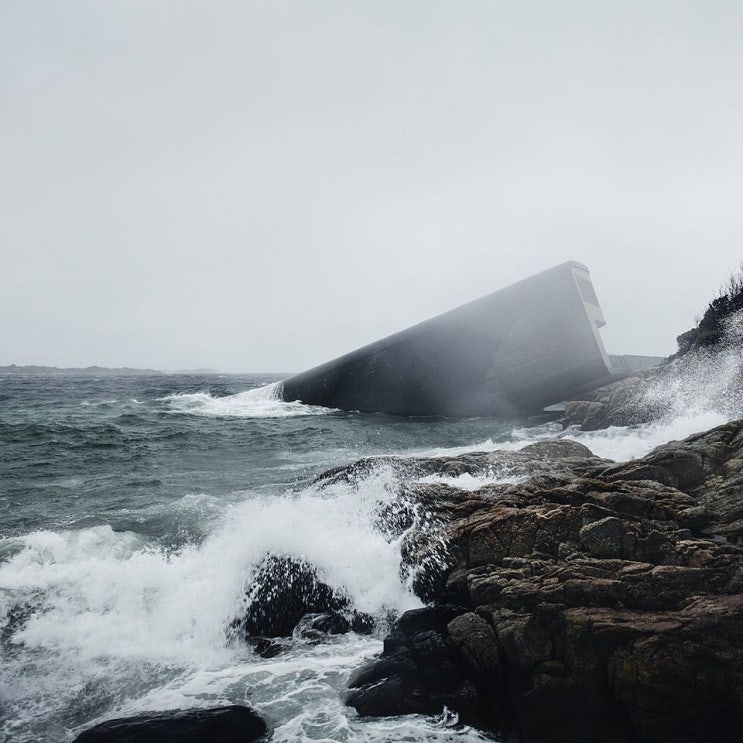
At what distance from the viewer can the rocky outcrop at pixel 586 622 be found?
398 cm

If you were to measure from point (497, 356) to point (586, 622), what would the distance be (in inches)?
628

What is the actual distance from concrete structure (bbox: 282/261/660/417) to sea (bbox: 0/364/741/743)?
443cm

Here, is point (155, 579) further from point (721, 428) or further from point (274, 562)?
point (721, 428)

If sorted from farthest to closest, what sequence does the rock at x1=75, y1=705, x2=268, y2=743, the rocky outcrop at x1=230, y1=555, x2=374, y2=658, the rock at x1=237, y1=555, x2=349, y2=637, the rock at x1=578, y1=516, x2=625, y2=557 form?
the rock at x1=237, y1=555, x2=349, y2=637 < the rocky outcrop at x1=230, y1=555, x2=374, y2=658 < the rock at x1=578, y1=516, x2=625, y2=557 < the rock at x1=75, y1=705, x2=268, y2=743

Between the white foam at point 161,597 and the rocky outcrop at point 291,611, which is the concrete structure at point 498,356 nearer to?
the white foam at point 161,597

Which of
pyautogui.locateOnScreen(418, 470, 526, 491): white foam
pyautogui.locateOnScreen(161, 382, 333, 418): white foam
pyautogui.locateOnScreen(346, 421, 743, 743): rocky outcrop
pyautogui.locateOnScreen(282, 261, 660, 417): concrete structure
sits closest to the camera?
pyautogui.locateOnScreen(346, 421, 743, 743): rocky outcrop

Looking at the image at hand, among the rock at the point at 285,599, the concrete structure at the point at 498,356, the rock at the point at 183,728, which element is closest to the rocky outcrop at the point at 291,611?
the rock at the point at 285,599

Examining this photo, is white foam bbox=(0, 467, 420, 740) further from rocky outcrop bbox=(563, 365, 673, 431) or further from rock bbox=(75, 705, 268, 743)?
rocky outcrop bbox=(563, 365, 673, 431)

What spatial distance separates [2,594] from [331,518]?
4.66 meters

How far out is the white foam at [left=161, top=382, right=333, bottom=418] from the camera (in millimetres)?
24312

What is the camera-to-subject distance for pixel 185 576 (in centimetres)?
711

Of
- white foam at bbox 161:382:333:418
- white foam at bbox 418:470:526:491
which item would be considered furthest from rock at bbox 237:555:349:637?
white foam at bbox 161:382:333:418

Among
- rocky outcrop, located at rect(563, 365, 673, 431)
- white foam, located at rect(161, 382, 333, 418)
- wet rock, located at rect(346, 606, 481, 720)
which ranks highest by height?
white foam, located at rect(161, 382, 333, 418)

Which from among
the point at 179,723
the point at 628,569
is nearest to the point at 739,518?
the point at 628,569
